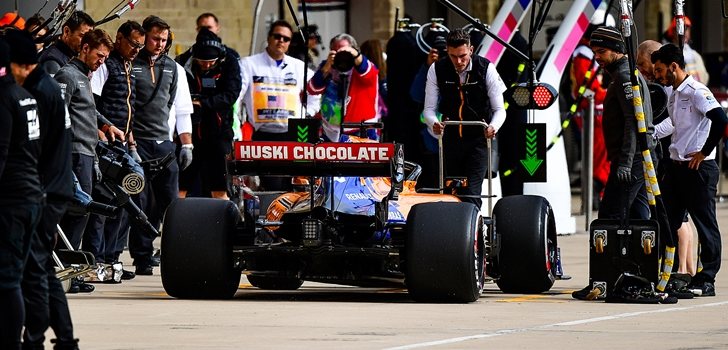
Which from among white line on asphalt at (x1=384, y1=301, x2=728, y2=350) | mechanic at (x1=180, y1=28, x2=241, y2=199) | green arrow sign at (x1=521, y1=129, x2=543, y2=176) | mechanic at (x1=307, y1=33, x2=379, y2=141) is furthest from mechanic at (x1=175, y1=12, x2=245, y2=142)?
white line on asphalt at (x1=384, y1=301, x2=728, y2=350)

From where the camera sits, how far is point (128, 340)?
10.9m

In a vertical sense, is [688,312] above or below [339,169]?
below

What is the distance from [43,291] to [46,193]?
46 centimetres

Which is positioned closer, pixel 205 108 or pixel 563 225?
pixel 205 108

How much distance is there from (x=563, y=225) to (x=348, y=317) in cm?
885

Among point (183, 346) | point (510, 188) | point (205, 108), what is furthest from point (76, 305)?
point (510, 188)

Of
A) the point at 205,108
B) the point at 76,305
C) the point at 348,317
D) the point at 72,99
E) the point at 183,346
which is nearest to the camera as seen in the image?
the point at 183,346

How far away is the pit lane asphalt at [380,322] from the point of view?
35.8 feet

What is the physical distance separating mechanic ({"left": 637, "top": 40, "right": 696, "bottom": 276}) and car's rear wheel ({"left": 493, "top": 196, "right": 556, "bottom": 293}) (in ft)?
3.37

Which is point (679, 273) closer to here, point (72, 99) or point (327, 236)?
point (327, 236)

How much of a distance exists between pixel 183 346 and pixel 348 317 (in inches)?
73.3

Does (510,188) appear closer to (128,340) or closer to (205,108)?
(205,108)

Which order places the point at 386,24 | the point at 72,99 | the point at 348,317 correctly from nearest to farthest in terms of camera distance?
the point at 348,317
the point at 72,99
the point at 386,24

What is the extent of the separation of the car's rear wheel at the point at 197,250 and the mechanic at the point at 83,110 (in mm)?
1126
